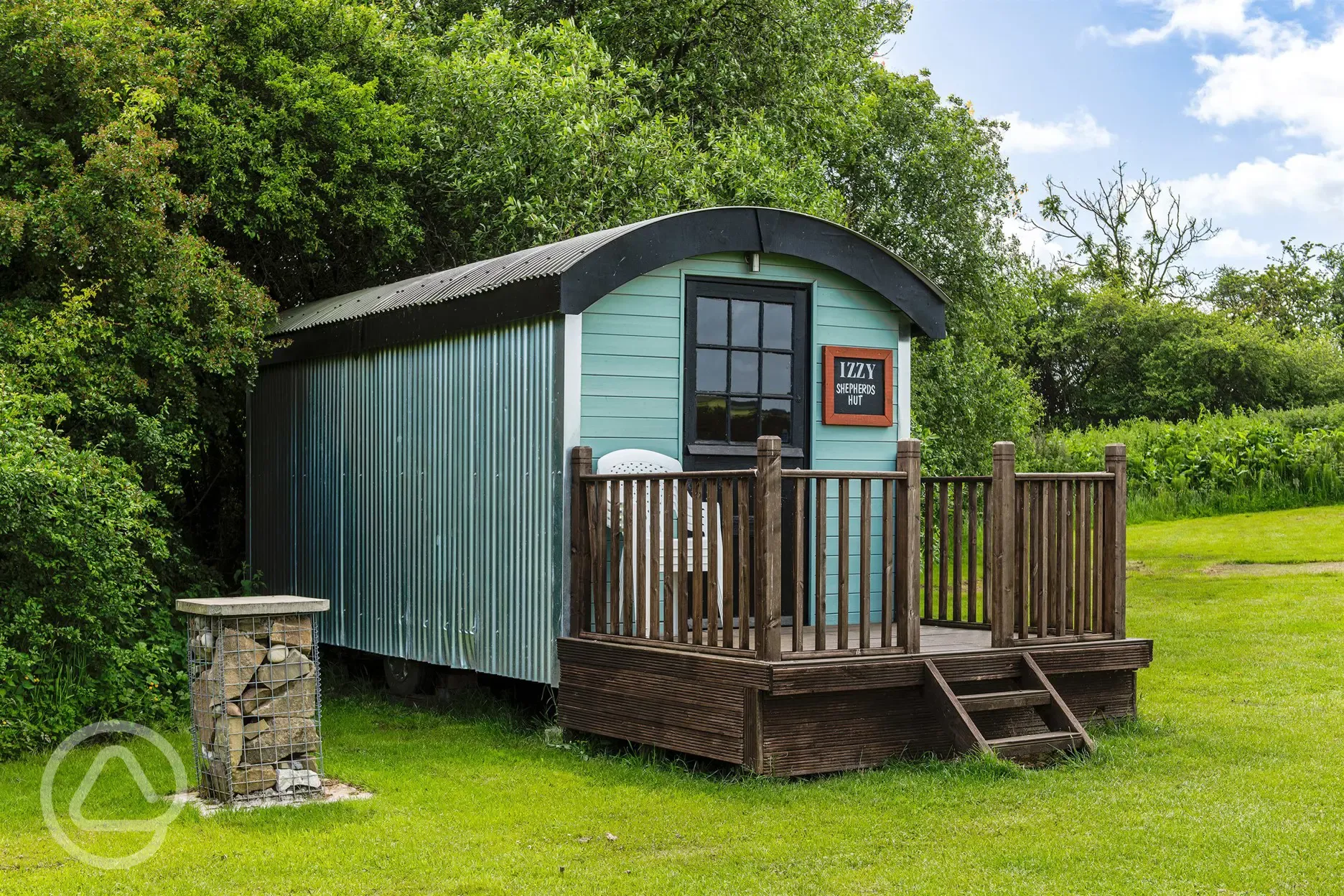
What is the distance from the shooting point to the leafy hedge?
8180 mm

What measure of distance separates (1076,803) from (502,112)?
9941mm

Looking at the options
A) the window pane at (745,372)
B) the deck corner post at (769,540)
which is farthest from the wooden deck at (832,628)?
the window pane at (745,372)

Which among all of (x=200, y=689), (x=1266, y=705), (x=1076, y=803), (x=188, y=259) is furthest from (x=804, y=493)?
(x=188, y=259)

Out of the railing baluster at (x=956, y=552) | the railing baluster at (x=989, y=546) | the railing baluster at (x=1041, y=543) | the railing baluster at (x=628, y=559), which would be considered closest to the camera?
the railing baluster at (x=628, y=559)

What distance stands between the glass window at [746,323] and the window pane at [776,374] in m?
0.14

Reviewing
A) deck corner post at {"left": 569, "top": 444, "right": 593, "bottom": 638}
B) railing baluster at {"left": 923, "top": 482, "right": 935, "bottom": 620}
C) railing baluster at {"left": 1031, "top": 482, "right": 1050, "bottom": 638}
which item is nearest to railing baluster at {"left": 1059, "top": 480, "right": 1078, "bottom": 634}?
railing baluster at {"left": 1031, "top": 482, "right": 1050, "bottom": 638}

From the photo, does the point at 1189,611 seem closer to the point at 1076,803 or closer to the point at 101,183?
the point at 1076,803

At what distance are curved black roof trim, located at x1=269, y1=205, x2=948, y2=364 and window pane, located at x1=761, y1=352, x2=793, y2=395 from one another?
2.21 ft

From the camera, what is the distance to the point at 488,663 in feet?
29.1

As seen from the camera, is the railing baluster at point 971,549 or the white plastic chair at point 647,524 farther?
the railing baluster at point 971,549

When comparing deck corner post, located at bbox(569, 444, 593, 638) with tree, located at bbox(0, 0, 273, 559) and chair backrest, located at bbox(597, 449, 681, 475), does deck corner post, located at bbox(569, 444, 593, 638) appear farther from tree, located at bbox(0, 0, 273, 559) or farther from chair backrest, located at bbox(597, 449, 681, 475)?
tree, located at bbox(0, 0, 273, 559)

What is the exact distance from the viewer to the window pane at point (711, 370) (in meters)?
8.83

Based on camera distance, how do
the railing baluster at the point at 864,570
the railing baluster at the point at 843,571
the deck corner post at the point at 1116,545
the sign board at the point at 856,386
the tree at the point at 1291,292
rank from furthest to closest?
1. the tree at the point at 1291,292
2. the sign board at the point at 856,386
3. the deck corner post at the point at 1116,545
4. the railing baluster at the point at 843,571
5. the railing baluster at the point at 864,570

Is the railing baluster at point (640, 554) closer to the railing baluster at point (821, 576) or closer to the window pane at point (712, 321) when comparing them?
the railing baluster at point (821, 576)
